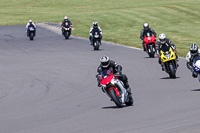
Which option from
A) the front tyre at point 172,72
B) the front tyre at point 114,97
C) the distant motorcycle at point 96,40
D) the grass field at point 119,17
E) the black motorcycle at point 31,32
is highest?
the front tyre at point 114,97

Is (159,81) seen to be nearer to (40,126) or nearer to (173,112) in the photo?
(173,112)

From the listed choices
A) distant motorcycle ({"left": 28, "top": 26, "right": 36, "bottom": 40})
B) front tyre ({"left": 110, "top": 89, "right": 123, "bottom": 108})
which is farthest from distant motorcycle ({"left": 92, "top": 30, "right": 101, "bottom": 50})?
front tyre ({"left": 110, "top": 89, "right": 123, "bottom": 108})

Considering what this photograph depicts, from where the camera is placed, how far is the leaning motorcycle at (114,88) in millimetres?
13086

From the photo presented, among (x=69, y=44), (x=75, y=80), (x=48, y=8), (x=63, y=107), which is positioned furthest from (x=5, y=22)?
(x=63, y=107)

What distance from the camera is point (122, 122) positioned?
35.9ft

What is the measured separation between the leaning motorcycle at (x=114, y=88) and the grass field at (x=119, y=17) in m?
15.7

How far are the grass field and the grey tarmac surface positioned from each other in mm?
6790

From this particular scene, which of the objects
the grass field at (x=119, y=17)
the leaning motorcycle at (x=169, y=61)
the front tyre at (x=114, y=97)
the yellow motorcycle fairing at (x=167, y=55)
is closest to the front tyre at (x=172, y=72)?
the leaning motorcycle at (x=169, y=61)

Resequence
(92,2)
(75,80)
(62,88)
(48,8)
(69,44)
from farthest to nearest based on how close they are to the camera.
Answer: (92,2)
(48,8)
(69,44)
(75,80)
(62,88)

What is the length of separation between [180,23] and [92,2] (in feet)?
116

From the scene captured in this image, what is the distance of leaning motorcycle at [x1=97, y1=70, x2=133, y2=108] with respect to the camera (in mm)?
13086

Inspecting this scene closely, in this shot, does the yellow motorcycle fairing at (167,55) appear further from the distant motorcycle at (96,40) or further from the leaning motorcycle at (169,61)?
the distant motorcycle at (96,40)

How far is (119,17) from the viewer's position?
60500 millimetres

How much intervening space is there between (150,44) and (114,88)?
13.9 metres
